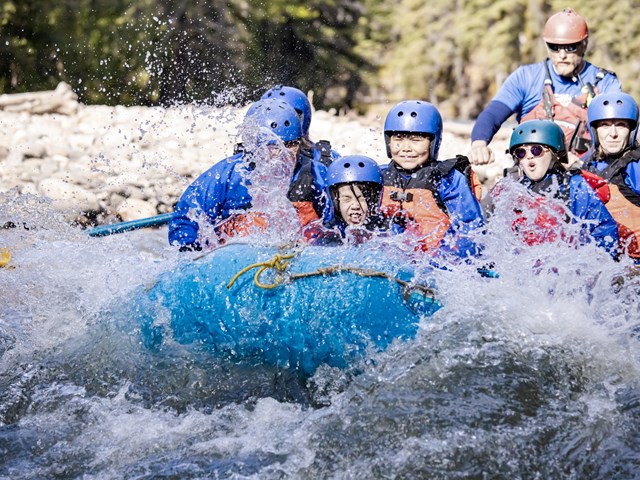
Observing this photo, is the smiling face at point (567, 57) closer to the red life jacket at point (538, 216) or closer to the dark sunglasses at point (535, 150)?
the dark sunglasses at point (535, 150)

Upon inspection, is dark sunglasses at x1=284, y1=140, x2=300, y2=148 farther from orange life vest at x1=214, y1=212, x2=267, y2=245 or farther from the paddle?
the paddle

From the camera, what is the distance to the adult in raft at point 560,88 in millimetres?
6805

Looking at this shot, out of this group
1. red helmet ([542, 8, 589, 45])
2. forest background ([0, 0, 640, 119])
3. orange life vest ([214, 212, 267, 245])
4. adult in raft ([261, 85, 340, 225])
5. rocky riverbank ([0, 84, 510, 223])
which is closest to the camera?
orange life vest ([214, 212, 267, 245])

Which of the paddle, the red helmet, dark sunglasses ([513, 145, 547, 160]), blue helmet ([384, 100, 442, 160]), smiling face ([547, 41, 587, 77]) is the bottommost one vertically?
the paddle

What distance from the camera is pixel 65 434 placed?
4.31 meters

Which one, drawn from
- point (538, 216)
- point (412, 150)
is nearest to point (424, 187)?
point (412, 150)

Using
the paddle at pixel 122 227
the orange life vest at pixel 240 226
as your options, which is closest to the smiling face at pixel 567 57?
the orange life vest at pixel 240 226

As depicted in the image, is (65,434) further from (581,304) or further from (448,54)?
(448,54)

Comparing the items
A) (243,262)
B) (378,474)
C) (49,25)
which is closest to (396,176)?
(243,262)

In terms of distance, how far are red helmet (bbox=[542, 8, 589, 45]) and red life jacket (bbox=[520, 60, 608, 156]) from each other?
13.0 inches

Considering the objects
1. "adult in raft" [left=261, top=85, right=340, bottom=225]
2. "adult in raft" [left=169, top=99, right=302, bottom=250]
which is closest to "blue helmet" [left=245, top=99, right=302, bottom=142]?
"adult in raft" [left=169, top=99, right=302, bottom=250]

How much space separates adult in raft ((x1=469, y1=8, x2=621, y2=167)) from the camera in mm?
6805

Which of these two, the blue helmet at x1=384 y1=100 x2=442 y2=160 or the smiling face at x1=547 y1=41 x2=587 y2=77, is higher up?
the smiling face at x1=547 y1=41 x2=587 y2=77

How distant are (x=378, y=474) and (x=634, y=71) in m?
14.0
